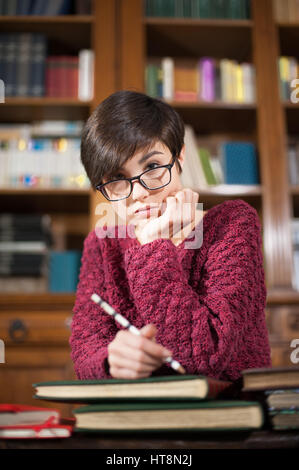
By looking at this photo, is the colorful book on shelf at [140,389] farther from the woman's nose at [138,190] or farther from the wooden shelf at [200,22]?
the wooden shelf at [200,22]

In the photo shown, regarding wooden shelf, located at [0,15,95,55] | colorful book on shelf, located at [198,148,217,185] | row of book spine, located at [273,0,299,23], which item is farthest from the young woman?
row of book spine, located at [273,0,299,23]

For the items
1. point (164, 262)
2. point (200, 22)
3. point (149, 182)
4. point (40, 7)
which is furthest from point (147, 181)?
point (40, 7)

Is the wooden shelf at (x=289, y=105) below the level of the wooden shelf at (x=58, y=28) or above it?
below

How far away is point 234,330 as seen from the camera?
2.19 feet

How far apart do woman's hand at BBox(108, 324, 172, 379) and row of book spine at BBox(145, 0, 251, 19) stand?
216cm

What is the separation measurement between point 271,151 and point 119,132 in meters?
1.57

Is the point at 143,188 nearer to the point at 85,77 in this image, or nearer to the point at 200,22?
the point at 85,77

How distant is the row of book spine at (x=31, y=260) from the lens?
2.14 metres

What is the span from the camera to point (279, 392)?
0.48 m

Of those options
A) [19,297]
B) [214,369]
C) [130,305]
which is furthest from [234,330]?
[19,297]

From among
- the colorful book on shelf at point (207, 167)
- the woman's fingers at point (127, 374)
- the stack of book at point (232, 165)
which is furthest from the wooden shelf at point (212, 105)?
the woman's fingers at point (127, 374)

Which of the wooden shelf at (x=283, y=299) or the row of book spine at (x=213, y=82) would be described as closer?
the wooden shelf at (x=283, y=299)

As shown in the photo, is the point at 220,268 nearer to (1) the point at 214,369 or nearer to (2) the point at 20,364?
(1) the point at 214,369

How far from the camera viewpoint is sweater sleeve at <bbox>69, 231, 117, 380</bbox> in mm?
659
